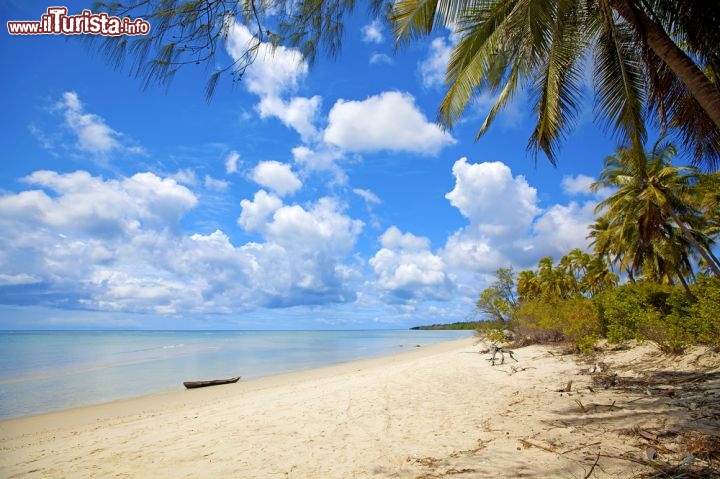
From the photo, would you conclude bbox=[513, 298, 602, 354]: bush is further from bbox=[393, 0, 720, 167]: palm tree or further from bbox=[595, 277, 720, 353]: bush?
bbox=[393, 0, 720, 167]: palm tree

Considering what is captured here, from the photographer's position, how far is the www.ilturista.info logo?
289 cm

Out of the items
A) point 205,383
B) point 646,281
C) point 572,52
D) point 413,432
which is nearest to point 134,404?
point 205,383

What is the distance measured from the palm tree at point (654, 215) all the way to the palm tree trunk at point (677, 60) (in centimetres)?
1228

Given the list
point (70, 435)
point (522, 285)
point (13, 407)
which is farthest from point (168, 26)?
point (522, 285)

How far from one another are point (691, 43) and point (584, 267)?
35953 mm

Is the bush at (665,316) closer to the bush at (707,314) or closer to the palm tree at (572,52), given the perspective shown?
the bush at (707,314)

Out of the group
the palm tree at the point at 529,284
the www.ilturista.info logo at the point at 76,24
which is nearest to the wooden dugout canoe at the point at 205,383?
the www.ilturista.info logo at the point at 76,24

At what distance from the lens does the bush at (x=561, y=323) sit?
1399 cm

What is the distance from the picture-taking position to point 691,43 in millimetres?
4969

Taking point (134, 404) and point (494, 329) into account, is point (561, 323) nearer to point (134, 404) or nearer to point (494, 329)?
point (494, 329)

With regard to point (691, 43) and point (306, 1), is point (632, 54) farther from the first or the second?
point (306, 1)

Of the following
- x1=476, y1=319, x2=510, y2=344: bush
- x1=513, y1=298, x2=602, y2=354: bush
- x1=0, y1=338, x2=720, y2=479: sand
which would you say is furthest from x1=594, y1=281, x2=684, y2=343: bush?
x1=476, y1=319, x2=510, y2=344: bush

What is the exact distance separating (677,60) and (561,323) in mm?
13946

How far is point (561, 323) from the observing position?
16125mm
